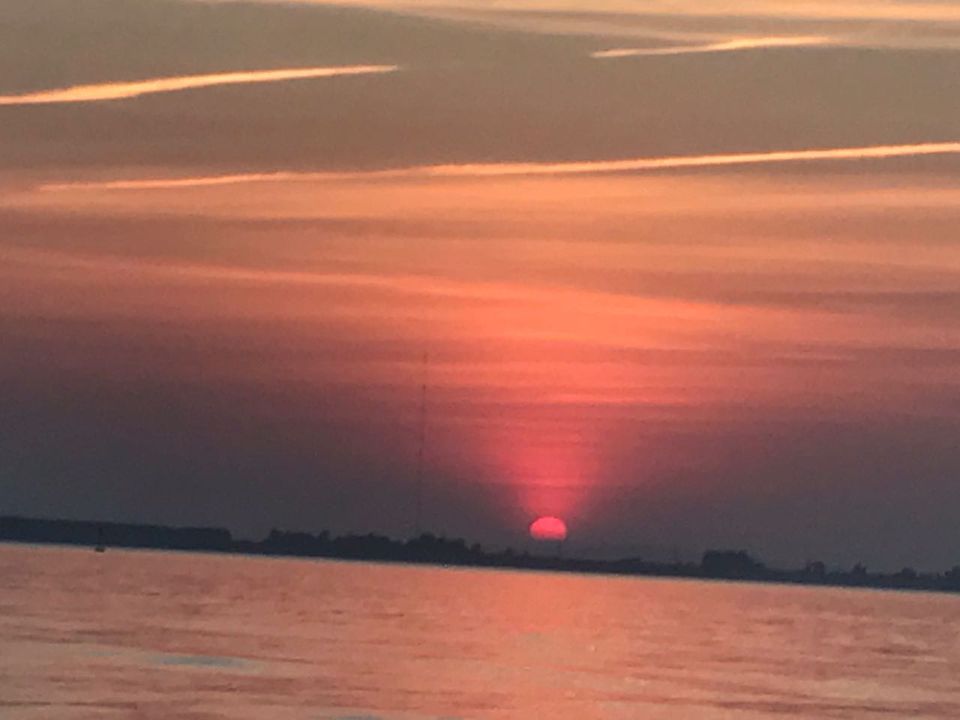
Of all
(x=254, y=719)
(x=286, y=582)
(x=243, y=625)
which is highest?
(x=286, y=582)

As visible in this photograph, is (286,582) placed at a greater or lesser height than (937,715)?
greater

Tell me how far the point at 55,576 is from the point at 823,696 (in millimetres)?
94721

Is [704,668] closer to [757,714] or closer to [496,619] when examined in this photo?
[757,714]

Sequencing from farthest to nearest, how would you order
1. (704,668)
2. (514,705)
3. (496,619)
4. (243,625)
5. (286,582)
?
(286,582) → (496,619) → (243,625) → (704,668) → (514,705)

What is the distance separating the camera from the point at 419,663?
62.0 meters

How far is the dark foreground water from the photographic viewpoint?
46.8 metres

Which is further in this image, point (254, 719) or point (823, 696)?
point (823, 696)

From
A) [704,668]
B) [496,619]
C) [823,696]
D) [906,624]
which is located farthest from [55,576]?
[823,696]

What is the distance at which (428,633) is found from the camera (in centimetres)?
8438

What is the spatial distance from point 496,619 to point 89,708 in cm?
6886

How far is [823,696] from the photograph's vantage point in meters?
58.2

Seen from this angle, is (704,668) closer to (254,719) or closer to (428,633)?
(428,633)

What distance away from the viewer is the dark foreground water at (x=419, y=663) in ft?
154

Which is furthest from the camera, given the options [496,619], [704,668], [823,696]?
[496,619]
